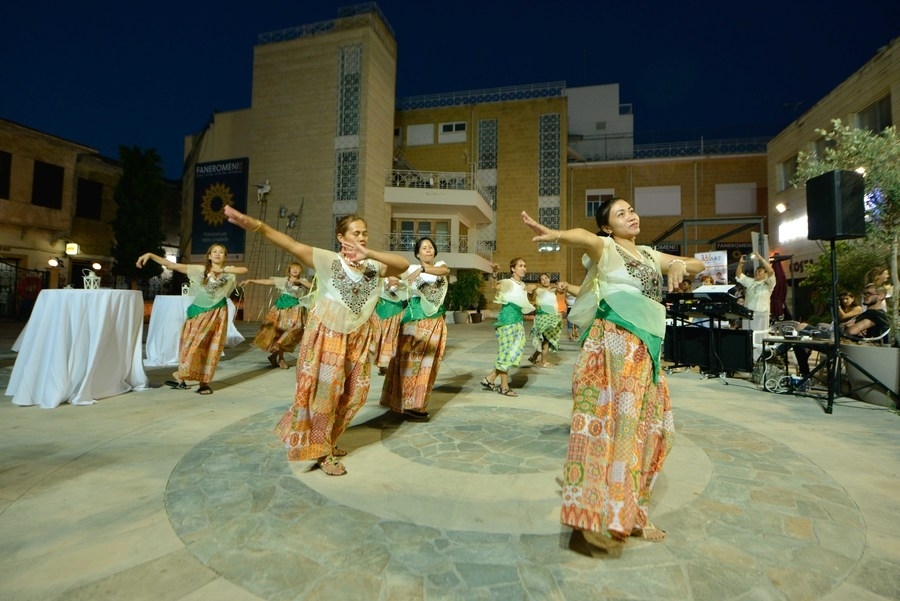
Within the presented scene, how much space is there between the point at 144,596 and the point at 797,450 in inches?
162

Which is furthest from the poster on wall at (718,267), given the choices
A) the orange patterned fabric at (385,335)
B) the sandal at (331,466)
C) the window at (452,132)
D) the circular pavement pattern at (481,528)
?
the window at (452,132)

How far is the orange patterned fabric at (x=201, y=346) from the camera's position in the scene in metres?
5.02

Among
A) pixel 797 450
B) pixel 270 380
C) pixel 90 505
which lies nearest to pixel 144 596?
pixel 90 505

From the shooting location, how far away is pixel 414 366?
165 inches

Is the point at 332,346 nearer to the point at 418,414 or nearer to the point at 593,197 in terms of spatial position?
the point at 418,414

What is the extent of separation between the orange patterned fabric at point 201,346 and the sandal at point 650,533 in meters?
4.70

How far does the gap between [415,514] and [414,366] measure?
6.61 ft

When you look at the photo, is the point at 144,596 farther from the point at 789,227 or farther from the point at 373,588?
the point at 789,227

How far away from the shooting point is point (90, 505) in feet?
7.48

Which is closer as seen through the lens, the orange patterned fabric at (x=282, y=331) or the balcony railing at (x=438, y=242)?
the orange patterned fabric at (x=282, y=331)

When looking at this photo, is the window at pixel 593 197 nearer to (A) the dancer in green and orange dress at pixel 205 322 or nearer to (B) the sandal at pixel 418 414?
(A) the dancer in green and orange dress at pixel 205 322

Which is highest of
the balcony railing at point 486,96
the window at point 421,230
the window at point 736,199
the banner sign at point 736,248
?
the balcony railing at point 486,96

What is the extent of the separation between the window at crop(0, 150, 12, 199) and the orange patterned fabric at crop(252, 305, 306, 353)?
17150 millimetres

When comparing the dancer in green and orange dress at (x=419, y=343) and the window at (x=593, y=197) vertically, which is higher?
the window at (x=593, y=197)
